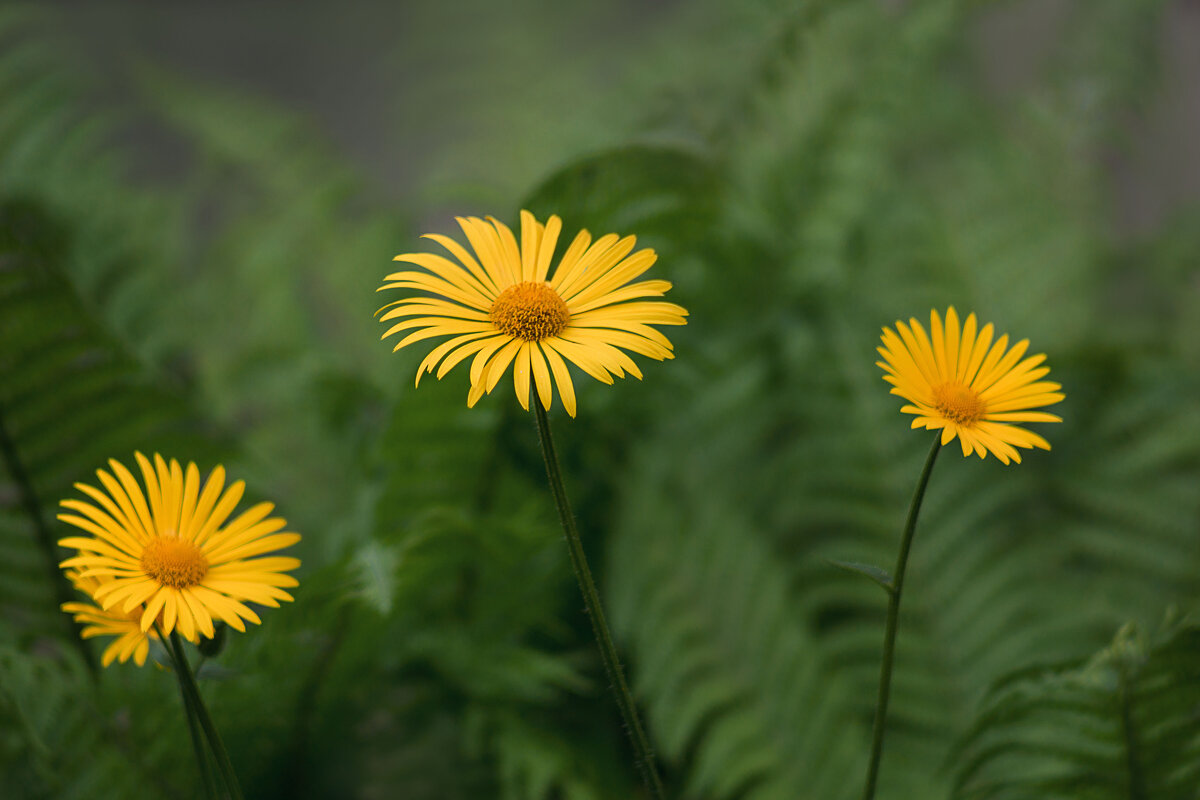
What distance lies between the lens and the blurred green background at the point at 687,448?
53 cm

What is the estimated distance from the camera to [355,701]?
643 millimetres

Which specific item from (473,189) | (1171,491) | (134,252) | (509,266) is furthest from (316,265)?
(1171,491)

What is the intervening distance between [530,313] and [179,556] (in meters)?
0.16

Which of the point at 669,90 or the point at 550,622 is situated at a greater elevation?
the point at 669,90

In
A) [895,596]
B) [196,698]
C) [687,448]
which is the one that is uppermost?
[687,448]

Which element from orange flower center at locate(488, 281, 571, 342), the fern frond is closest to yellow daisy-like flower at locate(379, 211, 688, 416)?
orange flower center at locate(488, 281, 571, 342)

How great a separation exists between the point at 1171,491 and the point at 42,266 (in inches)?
39.0

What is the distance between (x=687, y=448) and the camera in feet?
2.69

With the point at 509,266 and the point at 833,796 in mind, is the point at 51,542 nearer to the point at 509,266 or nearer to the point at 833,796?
the point at 509,266

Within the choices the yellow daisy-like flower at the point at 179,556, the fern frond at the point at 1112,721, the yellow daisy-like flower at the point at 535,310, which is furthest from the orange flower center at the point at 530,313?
the fern frond at the point at 1112,721

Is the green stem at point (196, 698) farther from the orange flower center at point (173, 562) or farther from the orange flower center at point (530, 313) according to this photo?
the orange flower center at point (530, 313)

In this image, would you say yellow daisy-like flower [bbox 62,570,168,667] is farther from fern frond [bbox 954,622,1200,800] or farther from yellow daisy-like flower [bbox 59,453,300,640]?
fern frond [bbox 954,622,1200,800]

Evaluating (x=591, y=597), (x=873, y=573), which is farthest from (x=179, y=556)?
(x=873, y=573)

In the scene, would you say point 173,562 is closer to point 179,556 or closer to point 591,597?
point 179,556
